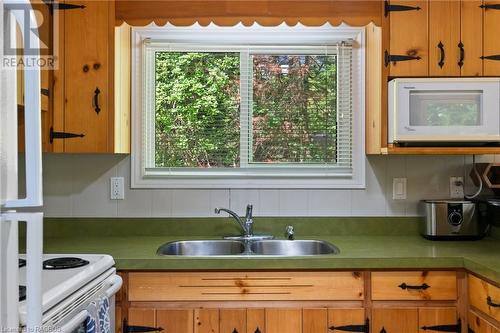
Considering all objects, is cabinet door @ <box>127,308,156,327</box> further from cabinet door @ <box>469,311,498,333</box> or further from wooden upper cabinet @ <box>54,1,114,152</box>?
cabinet door @ <box>469,311,498,333</box>

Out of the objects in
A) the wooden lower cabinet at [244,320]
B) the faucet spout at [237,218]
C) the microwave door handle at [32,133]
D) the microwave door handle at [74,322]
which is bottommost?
the wooden lower cabinet at [244,320]

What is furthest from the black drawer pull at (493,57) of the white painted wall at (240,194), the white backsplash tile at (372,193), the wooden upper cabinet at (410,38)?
the white backsplash tile at (372,193)

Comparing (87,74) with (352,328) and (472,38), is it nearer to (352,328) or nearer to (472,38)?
(352,328)

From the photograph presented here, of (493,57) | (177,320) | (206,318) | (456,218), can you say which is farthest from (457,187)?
(177,320)

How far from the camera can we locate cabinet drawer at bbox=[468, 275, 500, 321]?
1.74 m

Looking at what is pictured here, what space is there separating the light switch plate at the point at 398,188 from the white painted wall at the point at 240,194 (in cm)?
2

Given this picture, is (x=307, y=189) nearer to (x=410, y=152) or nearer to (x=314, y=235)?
(x=314, y=235)

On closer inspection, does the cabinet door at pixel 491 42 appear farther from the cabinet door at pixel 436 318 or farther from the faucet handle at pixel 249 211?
the faucet handle at pixel 249 211

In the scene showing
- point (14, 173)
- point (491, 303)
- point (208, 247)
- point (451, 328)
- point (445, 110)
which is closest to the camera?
point (14, 173)

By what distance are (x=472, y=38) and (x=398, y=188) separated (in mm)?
873

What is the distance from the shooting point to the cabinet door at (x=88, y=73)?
227 cm

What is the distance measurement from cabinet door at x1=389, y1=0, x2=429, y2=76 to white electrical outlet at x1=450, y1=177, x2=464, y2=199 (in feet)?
2.32

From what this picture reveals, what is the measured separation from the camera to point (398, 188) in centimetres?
263

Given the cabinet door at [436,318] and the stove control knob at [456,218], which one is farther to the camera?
the stove control knob at [456,218]
